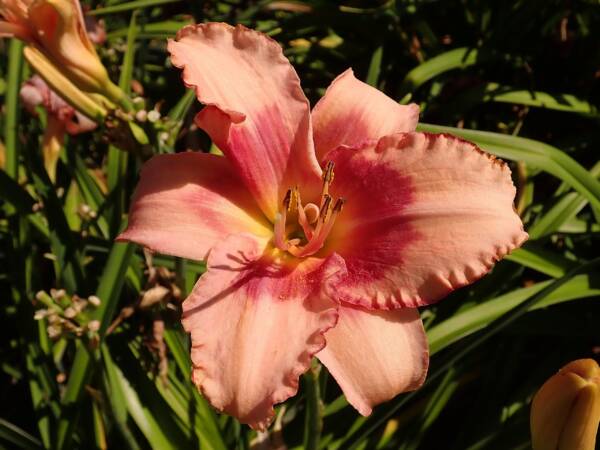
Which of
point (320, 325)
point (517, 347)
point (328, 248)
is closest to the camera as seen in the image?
point (320, 325)

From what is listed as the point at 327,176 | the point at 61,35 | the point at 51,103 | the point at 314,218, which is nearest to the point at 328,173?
the point at 327,176

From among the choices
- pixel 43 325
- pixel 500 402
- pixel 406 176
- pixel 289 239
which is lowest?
pixel 500 402

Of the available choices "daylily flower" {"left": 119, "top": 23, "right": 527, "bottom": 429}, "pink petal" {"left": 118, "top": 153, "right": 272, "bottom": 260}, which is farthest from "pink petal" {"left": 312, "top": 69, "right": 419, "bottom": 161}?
"pink petal" {"left": 118, "top": 153, "right": 272, "bottom": 260}

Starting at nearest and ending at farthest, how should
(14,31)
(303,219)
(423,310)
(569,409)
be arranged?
(569,409)
(303,219)
(14,31)
(423,310)

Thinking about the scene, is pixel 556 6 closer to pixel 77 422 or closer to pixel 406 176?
pixel 406 176

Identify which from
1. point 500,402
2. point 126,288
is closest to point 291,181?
point 126,288

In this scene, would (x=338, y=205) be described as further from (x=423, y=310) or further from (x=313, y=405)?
(x=423, y=310)

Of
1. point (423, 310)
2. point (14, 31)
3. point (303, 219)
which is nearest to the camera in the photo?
point (303, 219)
